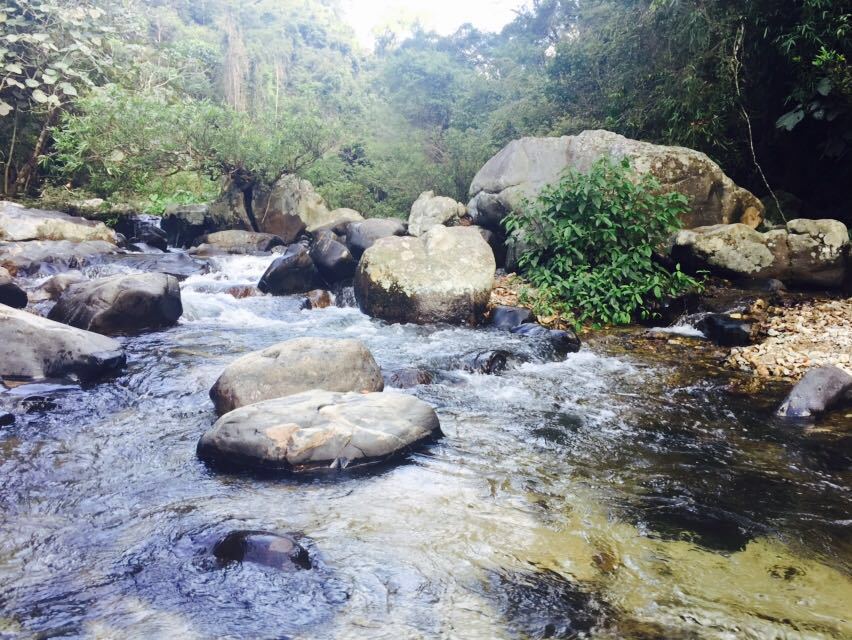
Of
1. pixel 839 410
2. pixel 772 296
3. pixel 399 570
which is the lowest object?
pixel 399 570

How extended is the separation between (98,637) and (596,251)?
7.87m

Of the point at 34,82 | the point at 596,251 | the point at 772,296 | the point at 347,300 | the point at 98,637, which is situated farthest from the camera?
the point at 34,82

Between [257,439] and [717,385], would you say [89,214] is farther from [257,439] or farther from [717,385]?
[717,385]

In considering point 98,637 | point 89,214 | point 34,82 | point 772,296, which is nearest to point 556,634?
point 98,637

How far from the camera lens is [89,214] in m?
14.6

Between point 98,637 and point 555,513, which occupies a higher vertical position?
point 555,513

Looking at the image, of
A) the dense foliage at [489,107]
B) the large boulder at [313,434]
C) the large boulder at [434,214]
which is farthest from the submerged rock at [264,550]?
the large boulder at [434,214]

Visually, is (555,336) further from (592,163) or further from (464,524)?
(464,524)

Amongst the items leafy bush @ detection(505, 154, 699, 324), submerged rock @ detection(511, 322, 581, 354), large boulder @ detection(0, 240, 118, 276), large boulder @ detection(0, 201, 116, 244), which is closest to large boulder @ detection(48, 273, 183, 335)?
large boulder @ detection(0, 240, 118, 276)

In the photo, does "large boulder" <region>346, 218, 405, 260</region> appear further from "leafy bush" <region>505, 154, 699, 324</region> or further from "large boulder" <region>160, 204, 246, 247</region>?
"large boulder" <region>160, 204, 246, 247</region>

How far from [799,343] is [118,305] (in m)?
7.96

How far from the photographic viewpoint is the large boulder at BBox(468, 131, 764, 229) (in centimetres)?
966

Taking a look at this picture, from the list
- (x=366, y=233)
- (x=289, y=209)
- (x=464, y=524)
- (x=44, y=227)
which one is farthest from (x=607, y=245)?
(x=44, y=227)

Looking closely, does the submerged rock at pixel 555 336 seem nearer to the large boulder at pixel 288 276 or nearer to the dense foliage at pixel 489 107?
the large boulder at pixel 288 276
